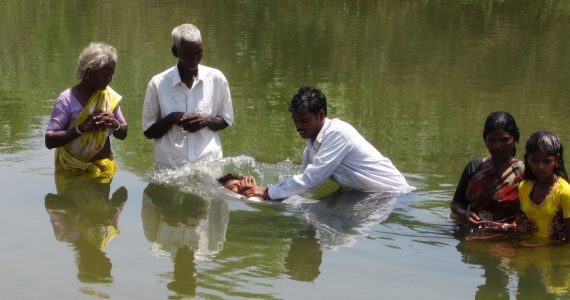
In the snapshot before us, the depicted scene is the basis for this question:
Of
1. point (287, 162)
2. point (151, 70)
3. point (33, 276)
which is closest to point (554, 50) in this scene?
point (151, 70)

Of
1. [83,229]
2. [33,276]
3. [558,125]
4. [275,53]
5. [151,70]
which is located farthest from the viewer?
[275,53]

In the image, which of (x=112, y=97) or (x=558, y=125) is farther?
(x=558, y=125)

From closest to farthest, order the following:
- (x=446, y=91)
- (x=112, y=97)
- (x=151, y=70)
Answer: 1. (x=112, y=97)
2. (x=446, y=91)
3. (x=151, y=70)

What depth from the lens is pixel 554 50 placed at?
592 inches

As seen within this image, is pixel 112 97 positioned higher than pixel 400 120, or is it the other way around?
pixel 112 97

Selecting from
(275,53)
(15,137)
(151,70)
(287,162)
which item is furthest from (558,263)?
(275,53)

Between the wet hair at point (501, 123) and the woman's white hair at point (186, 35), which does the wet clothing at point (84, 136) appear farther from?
the wet hair at point (501, 123)

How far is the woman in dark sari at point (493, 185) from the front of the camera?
241 inches

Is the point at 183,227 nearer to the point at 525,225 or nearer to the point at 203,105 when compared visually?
the point at 203,105

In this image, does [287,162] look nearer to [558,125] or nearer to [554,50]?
[558,125]

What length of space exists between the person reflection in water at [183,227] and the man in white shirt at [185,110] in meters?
0.30

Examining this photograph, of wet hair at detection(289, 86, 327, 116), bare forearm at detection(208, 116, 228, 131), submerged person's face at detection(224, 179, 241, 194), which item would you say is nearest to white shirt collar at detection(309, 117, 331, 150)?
wet hair at detection(289, 86, 327, 116)

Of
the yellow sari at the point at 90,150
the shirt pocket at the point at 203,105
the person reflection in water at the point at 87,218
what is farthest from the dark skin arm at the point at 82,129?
the shirt pocket at the point at 203,105

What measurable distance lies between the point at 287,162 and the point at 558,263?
314 cm
